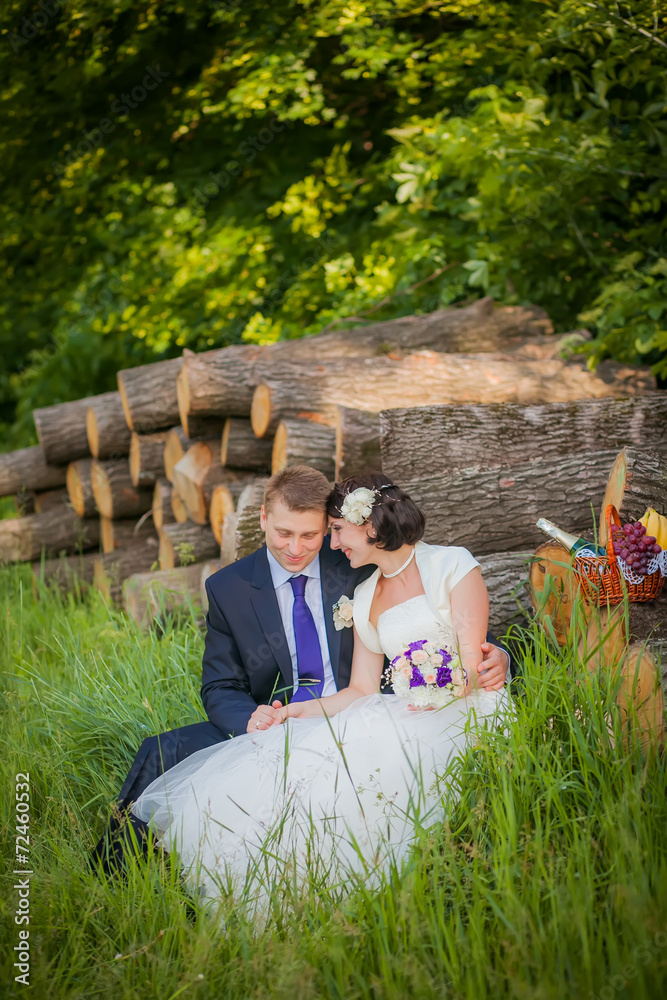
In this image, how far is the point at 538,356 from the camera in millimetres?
5926

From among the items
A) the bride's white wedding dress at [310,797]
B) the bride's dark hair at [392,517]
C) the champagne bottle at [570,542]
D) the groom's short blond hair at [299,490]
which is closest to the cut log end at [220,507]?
the groom's short blond hair at [299,490]

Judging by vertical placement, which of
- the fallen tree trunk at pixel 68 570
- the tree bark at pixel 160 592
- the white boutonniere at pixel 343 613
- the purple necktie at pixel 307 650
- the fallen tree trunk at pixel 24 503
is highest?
the white boutonniere at pixel 343 613

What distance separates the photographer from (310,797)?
8.45 ft

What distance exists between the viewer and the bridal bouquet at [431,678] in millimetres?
2764

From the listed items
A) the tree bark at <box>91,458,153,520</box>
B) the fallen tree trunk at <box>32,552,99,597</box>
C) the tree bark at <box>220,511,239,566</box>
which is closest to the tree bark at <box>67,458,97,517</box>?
the tree bark at <box>91,458,153,520</box>

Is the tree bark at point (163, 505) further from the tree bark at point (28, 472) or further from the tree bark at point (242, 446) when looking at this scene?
the tree bark at point (28, 472)

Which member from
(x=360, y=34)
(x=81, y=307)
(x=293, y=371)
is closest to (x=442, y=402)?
(x=293, y=371)

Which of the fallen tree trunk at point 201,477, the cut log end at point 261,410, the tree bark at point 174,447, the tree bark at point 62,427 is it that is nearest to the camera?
the cut log end at point 261,410

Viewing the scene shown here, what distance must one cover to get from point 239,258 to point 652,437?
4937 millimetres

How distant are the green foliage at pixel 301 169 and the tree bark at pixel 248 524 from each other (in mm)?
2412

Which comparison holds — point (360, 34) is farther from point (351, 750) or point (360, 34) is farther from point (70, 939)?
point (70, 939)

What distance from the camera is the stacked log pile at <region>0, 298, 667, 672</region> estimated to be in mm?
3920

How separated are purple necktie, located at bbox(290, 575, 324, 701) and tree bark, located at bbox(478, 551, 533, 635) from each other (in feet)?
2.79

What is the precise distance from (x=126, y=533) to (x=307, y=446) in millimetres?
2228
